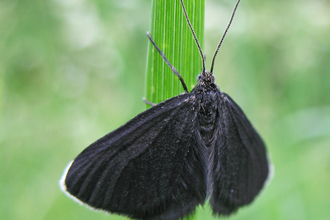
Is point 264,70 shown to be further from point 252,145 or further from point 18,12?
point 18,12

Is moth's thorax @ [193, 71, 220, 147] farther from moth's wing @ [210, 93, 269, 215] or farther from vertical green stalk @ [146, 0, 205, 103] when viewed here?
vertical green stalk @ [146, 0, 205, 103]

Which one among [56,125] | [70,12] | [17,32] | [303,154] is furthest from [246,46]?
[17,32]

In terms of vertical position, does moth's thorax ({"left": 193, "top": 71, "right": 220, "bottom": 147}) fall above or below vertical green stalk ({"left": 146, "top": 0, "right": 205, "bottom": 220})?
below

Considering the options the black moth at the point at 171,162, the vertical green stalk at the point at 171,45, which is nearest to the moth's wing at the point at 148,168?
the black moth at the point at 171,162

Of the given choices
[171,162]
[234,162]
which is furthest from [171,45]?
[234,162]

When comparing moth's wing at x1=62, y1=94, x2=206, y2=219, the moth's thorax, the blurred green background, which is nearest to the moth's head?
the moth's thorax

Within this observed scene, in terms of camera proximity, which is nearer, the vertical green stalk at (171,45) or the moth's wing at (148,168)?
the moth's wing at (148,168)

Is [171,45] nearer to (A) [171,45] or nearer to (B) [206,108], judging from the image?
(A) [171,45]

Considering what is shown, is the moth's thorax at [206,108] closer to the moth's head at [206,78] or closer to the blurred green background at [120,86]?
the moth's head at [206,78]
